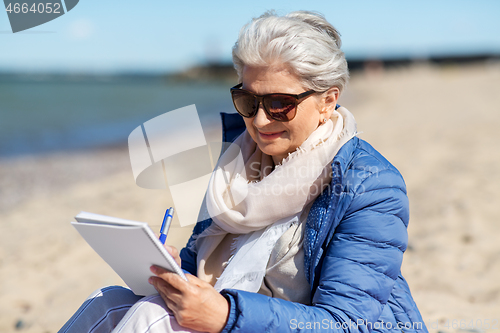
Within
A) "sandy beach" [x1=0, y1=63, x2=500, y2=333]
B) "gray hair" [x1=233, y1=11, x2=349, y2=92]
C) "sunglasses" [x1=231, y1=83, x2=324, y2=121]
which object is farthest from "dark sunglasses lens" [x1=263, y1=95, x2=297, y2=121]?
"sandy beach" [x1=0, y1=63, x2=500, y2=333]

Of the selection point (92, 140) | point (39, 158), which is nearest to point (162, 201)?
point (39, 158)

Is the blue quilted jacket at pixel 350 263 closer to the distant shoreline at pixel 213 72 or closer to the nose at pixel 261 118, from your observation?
the nose at pixel 261 118

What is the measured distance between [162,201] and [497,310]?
160 inches

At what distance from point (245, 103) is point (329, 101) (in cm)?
38

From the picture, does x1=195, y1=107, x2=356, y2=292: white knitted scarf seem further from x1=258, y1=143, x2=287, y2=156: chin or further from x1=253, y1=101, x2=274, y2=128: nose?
x1=253, y1=101, x2=274, y2=128: nose

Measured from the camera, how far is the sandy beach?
10.6 ft

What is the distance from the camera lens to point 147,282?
159 centimetres

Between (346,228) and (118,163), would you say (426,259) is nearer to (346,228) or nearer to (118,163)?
(346,228)

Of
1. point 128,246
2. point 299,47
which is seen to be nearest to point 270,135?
point 299,47

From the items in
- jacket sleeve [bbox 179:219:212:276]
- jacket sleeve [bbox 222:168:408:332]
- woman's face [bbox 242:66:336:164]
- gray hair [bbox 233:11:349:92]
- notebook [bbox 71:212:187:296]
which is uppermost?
gray hair [bbox 233:11:349:92]

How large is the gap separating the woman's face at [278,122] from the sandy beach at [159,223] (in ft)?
5.53

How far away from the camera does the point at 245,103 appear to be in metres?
1.88

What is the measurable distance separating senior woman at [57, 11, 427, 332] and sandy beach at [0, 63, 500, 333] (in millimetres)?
1516

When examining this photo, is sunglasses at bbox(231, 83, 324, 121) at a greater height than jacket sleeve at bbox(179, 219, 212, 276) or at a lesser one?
greater
